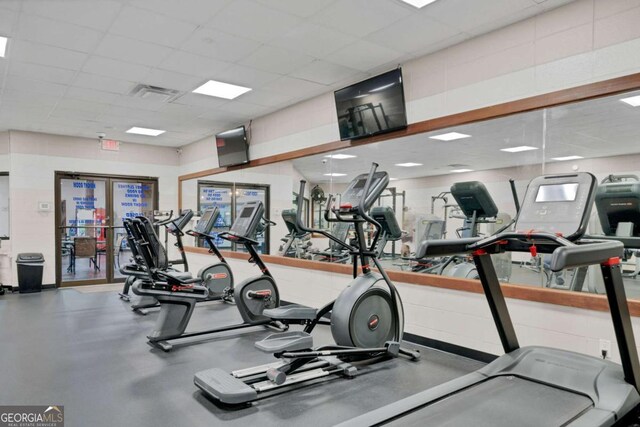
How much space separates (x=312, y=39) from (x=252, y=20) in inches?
26.4

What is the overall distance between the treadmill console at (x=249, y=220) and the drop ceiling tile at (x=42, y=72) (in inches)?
107

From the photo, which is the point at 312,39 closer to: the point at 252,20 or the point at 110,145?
the point at 252,20

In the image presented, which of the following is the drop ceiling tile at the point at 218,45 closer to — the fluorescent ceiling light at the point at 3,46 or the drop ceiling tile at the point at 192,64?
the drop ceiling tile at the point at 192,64

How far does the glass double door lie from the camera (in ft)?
Result: 28.6

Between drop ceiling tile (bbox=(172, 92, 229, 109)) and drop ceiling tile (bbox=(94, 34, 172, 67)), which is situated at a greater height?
drop ceiling tile (bbox=(94, 34, 172, 67))

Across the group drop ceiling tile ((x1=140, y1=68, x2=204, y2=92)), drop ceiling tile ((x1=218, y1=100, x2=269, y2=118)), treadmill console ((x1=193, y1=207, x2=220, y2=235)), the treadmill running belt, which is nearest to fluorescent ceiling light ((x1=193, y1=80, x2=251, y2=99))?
drop ceiling tile ((x1=140, y1=68, x2=204, y2=92))

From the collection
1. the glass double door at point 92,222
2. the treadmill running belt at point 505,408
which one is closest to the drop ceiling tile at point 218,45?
the treadmill running belt at point 505,408

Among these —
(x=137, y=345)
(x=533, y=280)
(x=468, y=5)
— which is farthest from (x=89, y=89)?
(x=533, y=280)

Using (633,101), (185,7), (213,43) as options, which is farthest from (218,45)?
(633,101)

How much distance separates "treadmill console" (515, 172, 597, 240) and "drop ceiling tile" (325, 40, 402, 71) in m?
2.34

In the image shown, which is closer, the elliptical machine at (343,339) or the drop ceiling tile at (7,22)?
the elliptical machine at (343,339)

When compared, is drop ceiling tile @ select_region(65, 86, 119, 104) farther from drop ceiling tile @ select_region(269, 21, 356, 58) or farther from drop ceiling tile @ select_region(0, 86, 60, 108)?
drop ceiling tile @ select_region(269, 21, 356, 58)

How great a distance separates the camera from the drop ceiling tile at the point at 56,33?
382cm

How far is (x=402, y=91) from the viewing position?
4.62 metres
